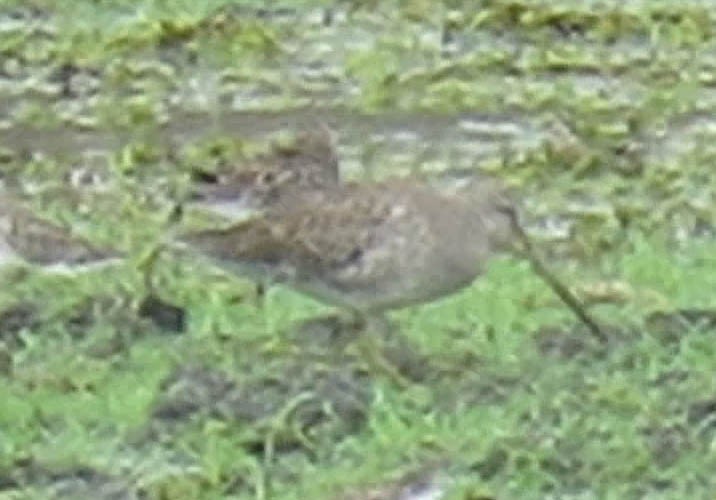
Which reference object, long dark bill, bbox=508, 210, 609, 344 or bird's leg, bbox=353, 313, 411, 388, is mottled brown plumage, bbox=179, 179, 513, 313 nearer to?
bird's leg, bbox=353, 313, 411, 388

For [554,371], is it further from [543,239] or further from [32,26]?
[32,26]

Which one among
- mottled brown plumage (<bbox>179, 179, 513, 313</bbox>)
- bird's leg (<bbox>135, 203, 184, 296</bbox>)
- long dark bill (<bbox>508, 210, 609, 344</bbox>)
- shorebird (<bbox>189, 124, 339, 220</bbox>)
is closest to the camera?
mottled brown plumage (<bbox>179, 179, 513, 313</bbox>)

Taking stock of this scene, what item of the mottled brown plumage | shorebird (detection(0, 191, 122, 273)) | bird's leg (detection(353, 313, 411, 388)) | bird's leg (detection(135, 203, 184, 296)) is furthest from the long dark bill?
shorebird (detection(0, 191, 122, 273))

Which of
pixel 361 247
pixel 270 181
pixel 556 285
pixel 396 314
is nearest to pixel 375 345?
pixel 361 247

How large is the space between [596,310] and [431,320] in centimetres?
52

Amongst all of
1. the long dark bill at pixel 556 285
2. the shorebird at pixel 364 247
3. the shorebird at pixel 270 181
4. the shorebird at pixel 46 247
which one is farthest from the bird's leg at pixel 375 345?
the shorebird at pixel 46 247

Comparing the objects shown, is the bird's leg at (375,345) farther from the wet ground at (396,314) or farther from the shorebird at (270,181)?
the shorebird at (270,181)

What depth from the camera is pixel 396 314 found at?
10.0 metres

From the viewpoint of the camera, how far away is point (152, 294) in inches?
396

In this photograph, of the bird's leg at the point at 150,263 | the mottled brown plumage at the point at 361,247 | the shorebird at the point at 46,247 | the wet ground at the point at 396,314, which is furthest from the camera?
the bird's leg at the point at 150,263

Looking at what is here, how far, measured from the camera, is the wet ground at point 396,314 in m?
8.65

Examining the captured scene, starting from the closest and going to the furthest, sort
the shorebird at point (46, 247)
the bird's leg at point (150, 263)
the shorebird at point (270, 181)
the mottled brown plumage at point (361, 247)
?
the mottled brown plumage at point (361, 247), the shorebird at point (46, 247), the bird's leg at point (150, 263), the shorebird at point (270, 181)

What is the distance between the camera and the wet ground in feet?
28.4

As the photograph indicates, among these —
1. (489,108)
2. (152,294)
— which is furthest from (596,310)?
(489,108)
